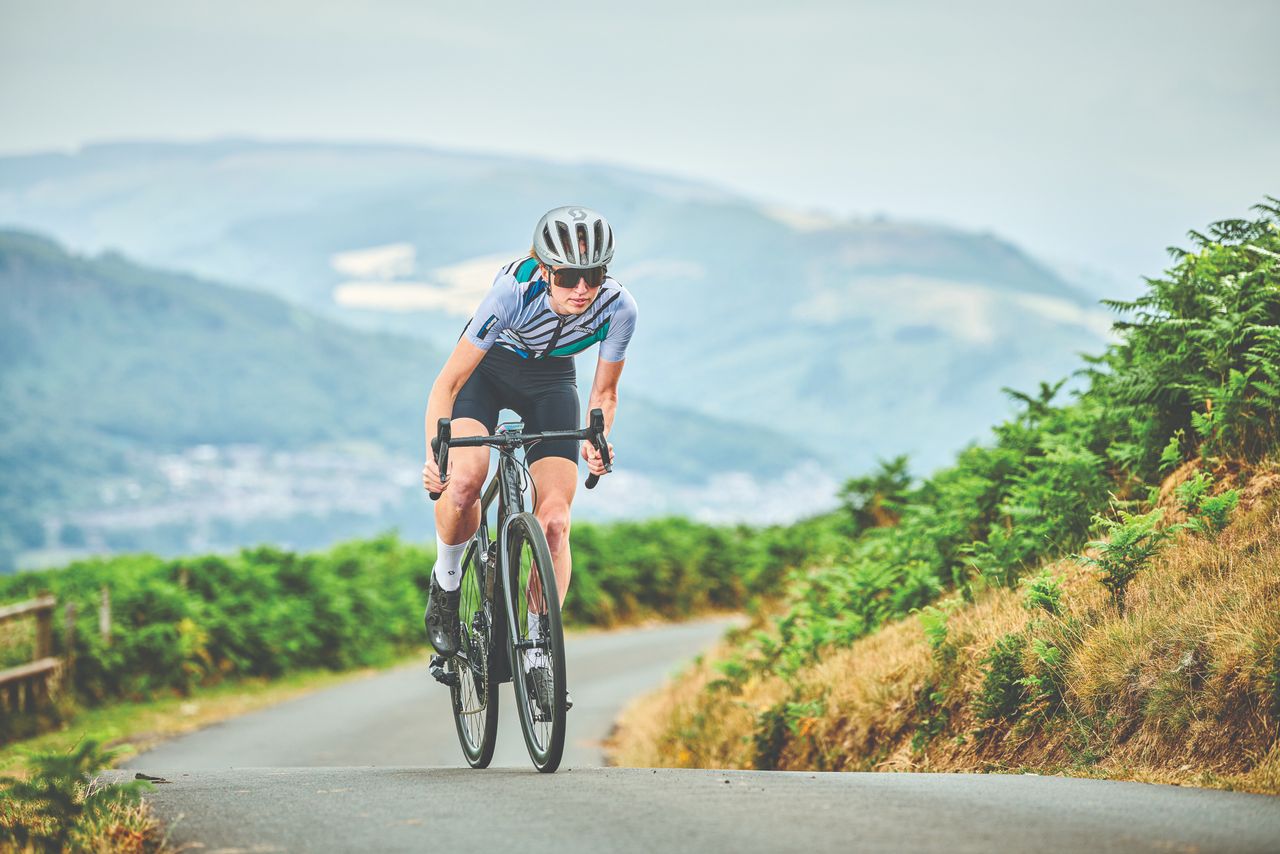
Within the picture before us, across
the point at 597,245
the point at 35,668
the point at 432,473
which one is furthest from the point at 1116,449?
the point at 35,668

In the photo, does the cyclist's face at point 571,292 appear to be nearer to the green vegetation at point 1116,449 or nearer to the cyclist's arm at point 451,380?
the cyclist's arm at point 451,380

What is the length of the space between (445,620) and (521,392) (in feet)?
4.75

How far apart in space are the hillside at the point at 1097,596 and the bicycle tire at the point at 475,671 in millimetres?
2282

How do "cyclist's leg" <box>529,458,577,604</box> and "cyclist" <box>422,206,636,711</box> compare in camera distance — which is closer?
"cyclist" <box>422,206,636,711</box>

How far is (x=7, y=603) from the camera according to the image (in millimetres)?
17188

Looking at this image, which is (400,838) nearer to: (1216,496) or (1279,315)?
(1216,496)

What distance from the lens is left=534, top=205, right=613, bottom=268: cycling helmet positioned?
6.77 metres

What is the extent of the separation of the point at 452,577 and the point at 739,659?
575 cm

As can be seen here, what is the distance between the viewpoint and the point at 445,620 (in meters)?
8.03

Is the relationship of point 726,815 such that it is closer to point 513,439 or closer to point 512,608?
point 512,608

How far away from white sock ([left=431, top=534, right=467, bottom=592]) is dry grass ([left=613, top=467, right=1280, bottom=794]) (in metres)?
2.61

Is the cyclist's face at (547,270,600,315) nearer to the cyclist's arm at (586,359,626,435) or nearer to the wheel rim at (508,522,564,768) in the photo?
the cyclist's arm at (586,359,626,435)

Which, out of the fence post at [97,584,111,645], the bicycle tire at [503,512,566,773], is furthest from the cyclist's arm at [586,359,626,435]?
the fence post at [97,584,111,645]

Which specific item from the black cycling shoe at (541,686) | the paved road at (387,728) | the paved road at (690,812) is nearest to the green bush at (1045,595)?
the paved road at (690,812)
